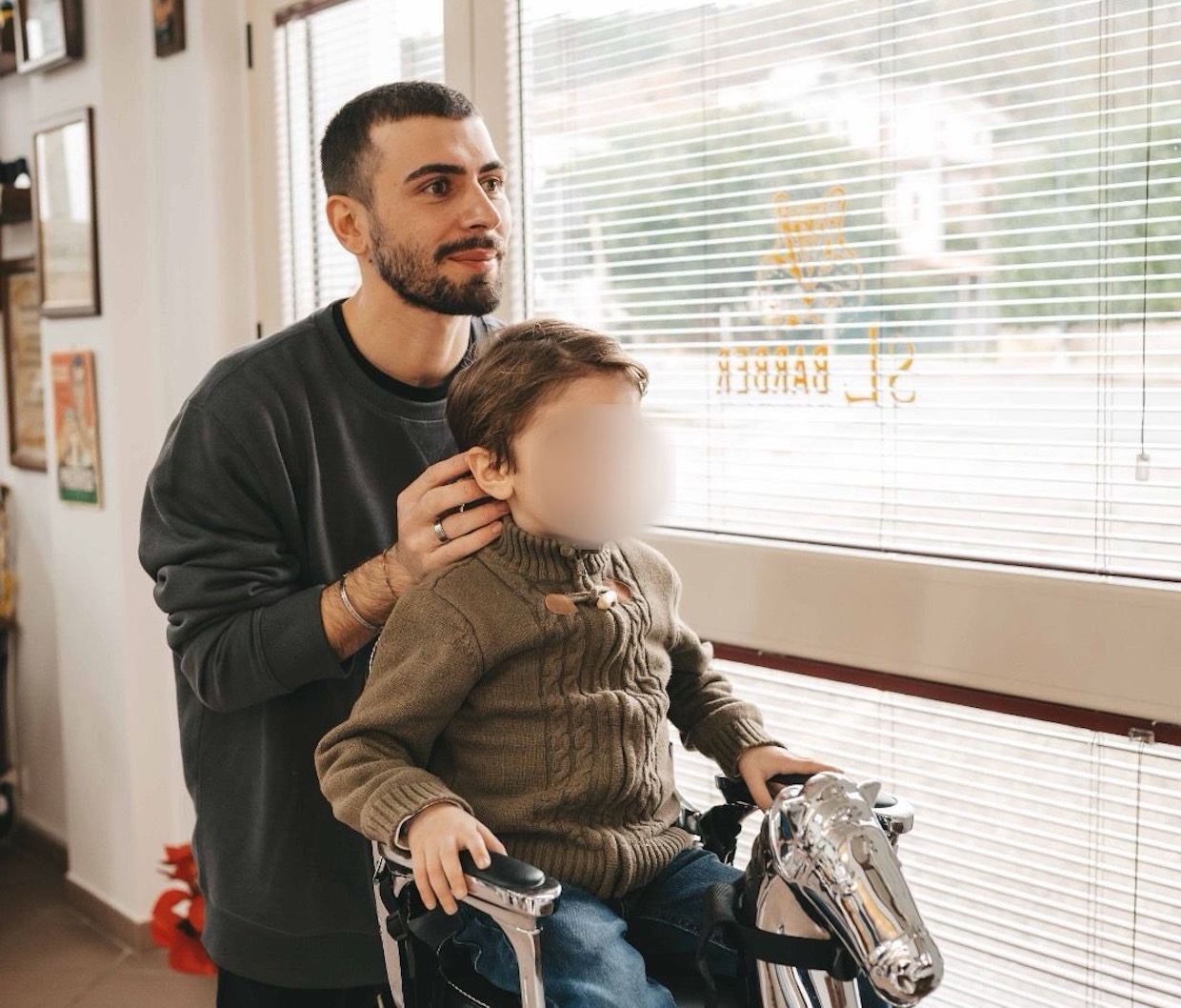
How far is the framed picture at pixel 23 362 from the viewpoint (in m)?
3.47

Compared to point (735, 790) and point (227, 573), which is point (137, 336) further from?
point (735, 790)

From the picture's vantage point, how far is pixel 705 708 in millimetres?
1496

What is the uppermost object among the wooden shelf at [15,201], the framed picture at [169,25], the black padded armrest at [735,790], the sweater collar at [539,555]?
the framed picture at [169,25]

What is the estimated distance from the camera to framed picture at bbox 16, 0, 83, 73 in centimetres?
278

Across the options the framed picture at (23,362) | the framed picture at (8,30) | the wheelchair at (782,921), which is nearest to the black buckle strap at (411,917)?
the wheelchair at (782,921)

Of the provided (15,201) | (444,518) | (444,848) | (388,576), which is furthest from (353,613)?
(15,201)

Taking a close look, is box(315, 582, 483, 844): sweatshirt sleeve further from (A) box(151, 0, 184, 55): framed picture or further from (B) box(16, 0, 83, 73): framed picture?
(B) box(16, 0, 83, 73): framed picture

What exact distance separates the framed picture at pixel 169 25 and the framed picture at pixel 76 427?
688mm

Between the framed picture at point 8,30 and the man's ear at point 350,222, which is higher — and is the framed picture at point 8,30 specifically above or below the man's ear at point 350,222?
above

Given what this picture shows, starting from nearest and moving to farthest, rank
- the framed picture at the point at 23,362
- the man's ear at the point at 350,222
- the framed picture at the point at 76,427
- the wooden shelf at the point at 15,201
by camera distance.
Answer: the man's ear at the point at 350,222 < the framed picture at the point at 76,427 < the wooden shelf at the point at 15,201 < the framed picture at the point at 23,362

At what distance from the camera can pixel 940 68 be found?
A: 1.65 meters

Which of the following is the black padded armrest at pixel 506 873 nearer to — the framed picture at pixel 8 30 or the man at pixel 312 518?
the man at pixel 312 518

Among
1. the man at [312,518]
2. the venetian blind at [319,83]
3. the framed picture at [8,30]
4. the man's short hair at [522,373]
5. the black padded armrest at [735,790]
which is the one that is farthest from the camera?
the framed picture at [8,30]

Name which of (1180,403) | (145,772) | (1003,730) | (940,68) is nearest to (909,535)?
(1003,730)
